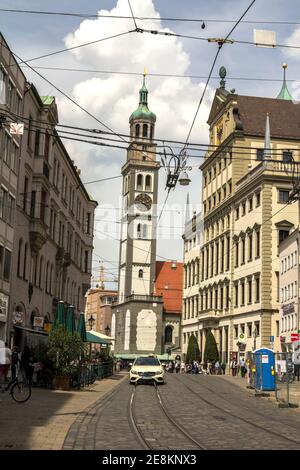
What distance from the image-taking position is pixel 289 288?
56.3m

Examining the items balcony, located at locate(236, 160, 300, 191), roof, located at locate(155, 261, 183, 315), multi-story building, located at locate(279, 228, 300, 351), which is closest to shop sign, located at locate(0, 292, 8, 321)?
multi-story building, located at locate(279, 228, 300, 351)

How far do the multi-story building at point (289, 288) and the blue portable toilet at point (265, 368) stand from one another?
2076cm

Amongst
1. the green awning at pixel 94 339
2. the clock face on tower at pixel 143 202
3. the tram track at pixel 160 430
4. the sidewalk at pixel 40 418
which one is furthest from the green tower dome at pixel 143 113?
the tram track at pixel 160 430

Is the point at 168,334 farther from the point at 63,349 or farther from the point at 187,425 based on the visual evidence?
the point at 187,425

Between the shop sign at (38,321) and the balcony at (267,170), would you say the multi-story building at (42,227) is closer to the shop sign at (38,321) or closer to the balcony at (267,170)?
the shop sign at (38,321)

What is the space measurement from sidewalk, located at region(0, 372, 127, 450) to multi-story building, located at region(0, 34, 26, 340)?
9082 millimetres

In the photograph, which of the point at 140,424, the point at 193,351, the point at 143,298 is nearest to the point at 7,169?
the point at 140,424

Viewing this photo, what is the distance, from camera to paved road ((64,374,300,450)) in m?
13.0

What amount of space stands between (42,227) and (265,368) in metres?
16.7

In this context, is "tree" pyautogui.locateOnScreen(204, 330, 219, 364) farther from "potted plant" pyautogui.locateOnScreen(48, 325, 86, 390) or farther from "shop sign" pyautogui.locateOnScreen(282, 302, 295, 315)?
"potted plant" pyautogui.locateOnScreen(48, 325, 86, 390)

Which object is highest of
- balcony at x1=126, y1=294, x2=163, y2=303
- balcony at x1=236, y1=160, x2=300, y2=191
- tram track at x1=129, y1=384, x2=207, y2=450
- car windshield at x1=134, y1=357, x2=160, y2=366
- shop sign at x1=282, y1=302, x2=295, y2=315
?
balcony at x1=236, y1=160, x2=300, y2=191

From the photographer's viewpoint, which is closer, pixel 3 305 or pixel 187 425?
pixel 187 425

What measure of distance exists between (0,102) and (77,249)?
98.5ft

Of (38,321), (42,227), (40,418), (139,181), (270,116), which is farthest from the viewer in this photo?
(139,181)
